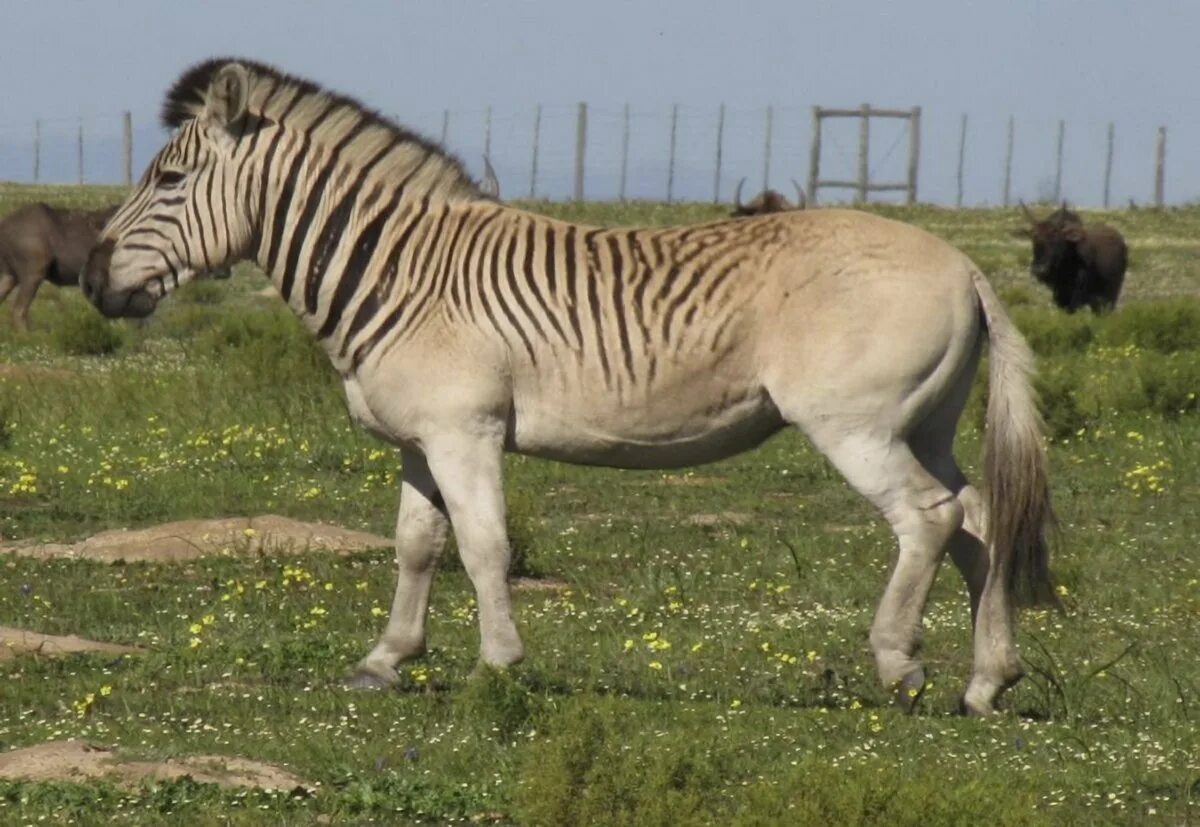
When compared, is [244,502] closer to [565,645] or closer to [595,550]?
[595,550]

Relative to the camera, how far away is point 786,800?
572 cm

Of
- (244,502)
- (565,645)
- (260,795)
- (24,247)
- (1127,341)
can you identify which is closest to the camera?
(260,795)

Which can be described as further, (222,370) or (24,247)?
(24,247)

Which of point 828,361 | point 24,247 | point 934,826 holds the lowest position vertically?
point 24,247

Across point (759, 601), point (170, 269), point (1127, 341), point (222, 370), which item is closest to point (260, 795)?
point (170, 269)

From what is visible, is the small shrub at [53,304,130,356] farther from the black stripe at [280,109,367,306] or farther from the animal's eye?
the black stripe at [280,109,367,306]

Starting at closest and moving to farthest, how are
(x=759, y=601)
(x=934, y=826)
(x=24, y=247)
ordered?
(x=934, y=826)
(x=759, y=601)
(x=24, y=247)

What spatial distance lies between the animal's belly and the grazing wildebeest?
74.7ft

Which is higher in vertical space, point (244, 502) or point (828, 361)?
point (828, 361)

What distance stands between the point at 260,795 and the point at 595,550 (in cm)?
595

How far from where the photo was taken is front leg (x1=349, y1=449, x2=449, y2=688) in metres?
8.84

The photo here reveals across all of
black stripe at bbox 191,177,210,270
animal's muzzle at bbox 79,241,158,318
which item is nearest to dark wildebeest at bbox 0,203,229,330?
animal's muzzle at bbox 79,241,158,318

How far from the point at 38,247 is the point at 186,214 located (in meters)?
22.5

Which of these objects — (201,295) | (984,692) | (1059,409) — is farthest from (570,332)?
(201,295)
